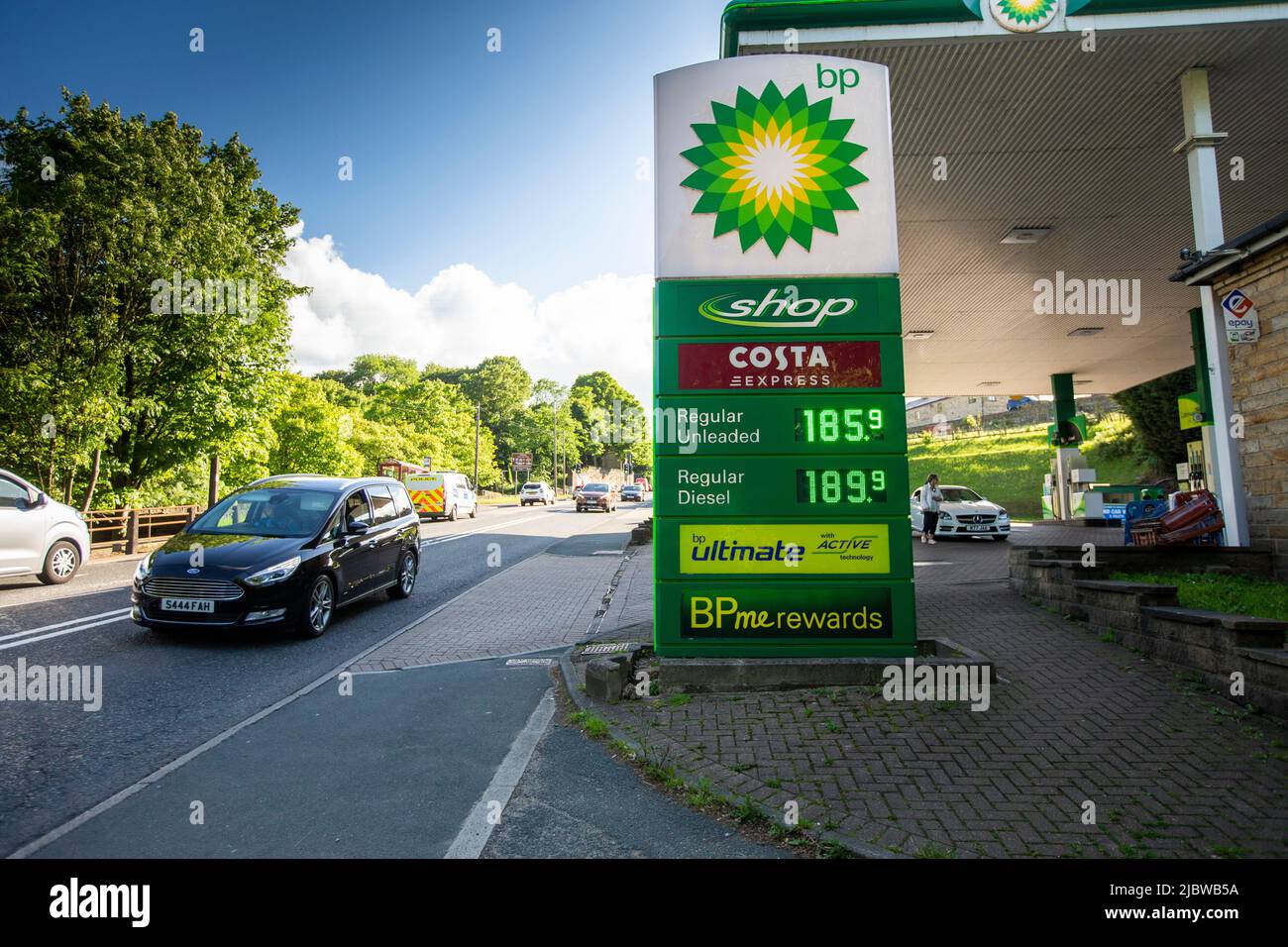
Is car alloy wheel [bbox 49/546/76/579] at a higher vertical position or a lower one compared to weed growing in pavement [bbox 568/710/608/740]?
higher

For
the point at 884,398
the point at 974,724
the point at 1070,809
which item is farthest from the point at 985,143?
the point at 1070,809

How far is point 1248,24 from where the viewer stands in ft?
26.8

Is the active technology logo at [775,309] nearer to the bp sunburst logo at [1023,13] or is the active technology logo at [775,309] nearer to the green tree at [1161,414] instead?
the bp sunburst logo at [1023,13]

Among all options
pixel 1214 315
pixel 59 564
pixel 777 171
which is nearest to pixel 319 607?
pixel 59 564

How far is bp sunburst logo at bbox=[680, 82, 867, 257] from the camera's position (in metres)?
6.09

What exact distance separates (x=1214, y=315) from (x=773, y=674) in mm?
7615

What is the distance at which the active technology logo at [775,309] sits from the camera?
19.6ft

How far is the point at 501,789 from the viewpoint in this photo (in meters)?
3.79

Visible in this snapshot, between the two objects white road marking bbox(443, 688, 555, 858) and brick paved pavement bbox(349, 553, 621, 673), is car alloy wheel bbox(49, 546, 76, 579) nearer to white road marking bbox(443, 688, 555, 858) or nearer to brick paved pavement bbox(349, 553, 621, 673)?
brick paved pavement bbox(349, 553, 621, 673)

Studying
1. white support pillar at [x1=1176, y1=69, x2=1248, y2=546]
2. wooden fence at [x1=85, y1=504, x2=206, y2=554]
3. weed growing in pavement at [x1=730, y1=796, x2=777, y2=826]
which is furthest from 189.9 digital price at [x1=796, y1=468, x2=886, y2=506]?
wooden fence at [x1=85, y1=504, x2=206, y2=554]

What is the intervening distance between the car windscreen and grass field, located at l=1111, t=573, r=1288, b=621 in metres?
9.42
